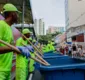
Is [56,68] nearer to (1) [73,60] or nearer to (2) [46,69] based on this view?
(2) [46,69]

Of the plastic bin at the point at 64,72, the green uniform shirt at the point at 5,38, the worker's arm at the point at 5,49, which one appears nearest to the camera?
the worker's arm at the point at 5,49

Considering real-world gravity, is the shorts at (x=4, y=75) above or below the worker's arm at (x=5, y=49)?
below

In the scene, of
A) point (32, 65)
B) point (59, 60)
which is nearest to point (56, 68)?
point (59, 60)

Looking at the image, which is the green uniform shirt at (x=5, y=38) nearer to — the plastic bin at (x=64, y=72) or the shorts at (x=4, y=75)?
the shorts at (x=4, y=75)

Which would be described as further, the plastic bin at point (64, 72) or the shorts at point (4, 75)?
the plastic bin at point (64, 72)

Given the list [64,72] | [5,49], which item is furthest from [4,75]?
[64,72]

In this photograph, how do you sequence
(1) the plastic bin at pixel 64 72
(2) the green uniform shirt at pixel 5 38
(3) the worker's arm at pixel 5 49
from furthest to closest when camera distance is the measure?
(1) the plastic bin at pixel 64 72
(2) the green uniform shirt at pixel 5 38
(3) the worker's arm at pixel 5 49

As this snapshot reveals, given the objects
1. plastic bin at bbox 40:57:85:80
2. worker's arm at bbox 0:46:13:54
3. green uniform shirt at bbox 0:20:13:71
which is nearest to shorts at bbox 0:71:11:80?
green uniform shirt at bbox 0:20:13:71

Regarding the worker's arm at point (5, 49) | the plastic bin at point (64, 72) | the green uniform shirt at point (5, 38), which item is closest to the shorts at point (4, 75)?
the green uniform shirt at point (5, 38)

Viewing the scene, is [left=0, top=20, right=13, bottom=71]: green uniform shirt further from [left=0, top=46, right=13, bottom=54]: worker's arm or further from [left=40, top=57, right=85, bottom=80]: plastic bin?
[left=40, top=57, right=85, bottom=80]: plastic bin

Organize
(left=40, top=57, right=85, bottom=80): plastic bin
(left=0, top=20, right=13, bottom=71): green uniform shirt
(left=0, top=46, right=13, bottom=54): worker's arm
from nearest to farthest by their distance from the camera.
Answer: (left=0, top=46, right=13, bottom=54): worker's arm
(left=0, top=20, right=13, bottom=71): green uniform shirt
(left=40, top=57, right=85, bottom=80): plastic bin

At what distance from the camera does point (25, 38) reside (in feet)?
22.4

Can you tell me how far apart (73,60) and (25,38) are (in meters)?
1.55

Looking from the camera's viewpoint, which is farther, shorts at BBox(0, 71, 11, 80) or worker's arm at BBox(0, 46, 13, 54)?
shorts at BBox(0, 71, 11, 80)
